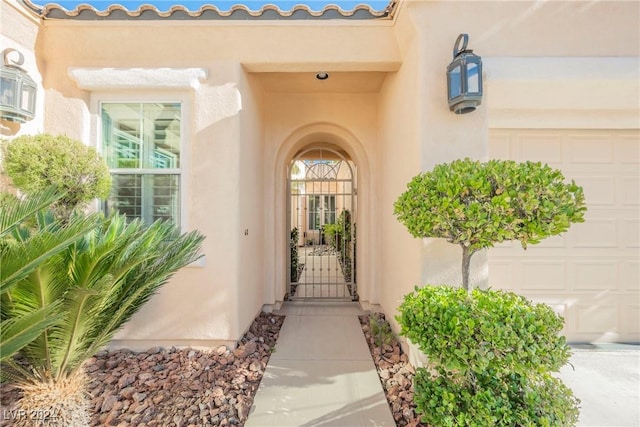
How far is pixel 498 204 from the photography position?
103 inches

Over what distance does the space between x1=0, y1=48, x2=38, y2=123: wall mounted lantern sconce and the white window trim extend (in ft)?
2.22

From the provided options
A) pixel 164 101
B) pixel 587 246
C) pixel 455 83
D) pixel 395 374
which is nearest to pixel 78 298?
pixel 164 101

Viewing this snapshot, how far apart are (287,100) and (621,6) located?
536 cm

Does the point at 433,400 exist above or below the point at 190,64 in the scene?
below

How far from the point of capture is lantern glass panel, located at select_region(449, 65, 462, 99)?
11.4ft

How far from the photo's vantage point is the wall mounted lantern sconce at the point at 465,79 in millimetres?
3410

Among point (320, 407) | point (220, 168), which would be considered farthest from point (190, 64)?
point (320, 407)

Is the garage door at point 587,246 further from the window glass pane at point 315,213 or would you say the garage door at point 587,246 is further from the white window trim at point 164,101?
the white window trim at point 164,101

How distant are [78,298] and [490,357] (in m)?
3.55

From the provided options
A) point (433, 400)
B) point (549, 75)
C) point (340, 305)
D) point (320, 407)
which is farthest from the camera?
point (340, 305)

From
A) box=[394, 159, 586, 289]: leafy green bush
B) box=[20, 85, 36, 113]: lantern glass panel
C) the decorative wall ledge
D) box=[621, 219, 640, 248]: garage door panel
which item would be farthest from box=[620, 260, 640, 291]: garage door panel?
box=[20, 85, 36, 113]: lantern glass panel

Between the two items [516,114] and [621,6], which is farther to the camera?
[516,114]

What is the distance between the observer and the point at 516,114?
14.3ft

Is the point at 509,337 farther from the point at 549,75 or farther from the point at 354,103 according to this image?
the point at 354,103
